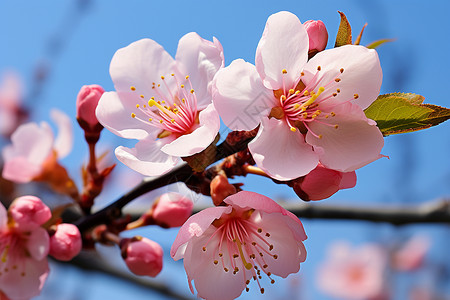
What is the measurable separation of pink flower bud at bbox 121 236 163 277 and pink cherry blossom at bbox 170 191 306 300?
0.23 meters

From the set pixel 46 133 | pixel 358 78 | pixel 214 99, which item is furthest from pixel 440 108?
pixel 46 133

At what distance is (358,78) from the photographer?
1.17m

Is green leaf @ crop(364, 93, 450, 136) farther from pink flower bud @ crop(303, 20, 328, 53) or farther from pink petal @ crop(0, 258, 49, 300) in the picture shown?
pink petal @ crop(0, 258, 49, 300)

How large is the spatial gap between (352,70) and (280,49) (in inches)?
7.4

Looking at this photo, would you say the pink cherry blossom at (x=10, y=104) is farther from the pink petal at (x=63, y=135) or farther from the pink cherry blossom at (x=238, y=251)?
the pink cherry blossom at (x=238, y=251)

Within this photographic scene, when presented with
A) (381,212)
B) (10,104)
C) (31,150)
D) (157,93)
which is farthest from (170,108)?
(10,104)

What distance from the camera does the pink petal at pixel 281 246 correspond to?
131cm

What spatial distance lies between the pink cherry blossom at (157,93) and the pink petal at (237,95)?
0.59 feet

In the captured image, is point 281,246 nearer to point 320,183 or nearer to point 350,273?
point 320,183

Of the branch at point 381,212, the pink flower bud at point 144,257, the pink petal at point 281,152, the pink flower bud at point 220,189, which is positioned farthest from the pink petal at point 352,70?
the branch at point 381,212

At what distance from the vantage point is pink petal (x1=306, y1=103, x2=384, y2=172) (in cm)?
113

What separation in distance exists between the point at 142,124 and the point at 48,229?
506 millimetres

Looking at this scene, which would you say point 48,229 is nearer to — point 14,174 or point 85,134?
point 85,134

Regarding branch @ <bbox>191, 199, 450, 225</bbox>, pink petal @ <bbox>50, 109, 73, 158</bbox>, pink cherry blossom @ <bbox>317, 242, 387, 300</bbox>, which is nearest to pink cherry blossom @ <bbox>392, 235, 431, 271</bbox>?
pink cherry blossom @ <bbox>317, 242, 387, 300</bbox>
